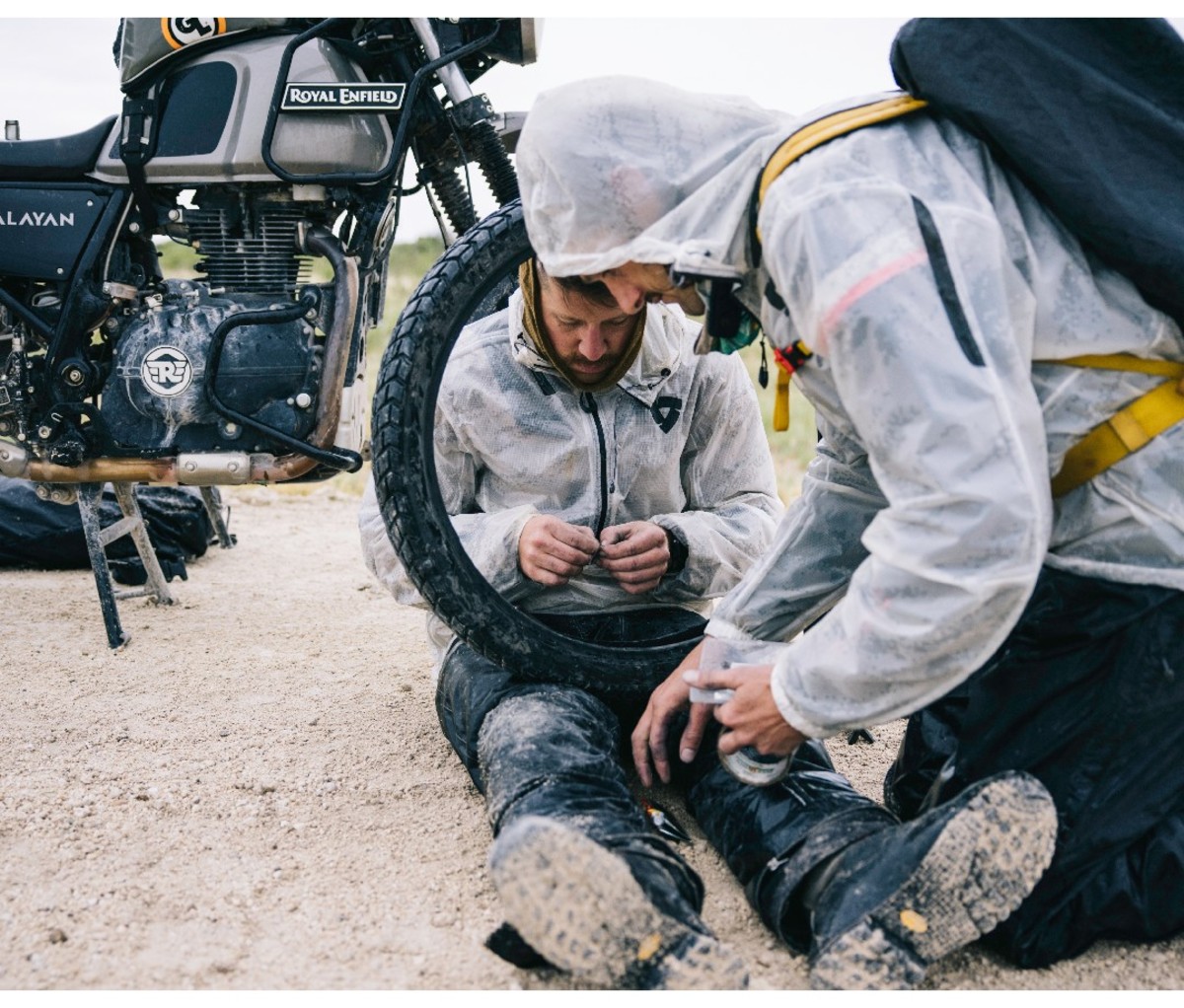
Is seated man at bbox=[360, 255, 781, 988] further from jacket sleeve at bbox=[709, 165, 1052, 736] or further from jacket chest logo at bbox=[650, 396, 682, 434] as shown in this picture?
jacket sleeve at bbox=[709, 165, 1052, 736]

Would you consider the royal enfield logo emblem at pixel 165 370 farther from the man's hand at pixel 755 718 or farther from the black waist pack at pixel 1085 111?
the black waist pack at pixel 1085 111

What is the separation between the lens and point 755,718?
1648mm

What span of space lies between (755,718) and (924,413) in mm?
513

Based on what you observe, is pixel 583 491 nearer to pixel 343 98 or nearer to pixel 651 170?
pixel 651 170

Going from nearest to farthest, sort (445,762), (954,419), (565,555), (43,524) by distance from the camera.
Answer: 1. (954,419)
2. (565,555)
3. (445,762)
4. (43,524)

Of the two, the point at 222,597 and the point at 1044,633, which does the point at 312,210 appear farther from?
the point at 1044,633

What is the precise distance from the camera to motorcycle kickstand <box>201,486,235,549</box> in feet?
13.7

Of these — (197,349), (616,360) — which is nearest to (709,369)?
(616,360)

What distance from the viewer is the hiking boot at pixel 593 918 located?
1469 millimetres

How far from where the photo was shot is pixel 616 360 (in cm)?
235

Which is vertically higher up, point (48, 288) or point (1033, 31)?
point (1033, 31)

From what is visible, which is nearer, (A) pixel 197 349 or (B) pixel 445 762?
(B) pixel 445 762

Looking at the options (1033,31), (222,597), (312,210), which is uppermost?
(1033,31)

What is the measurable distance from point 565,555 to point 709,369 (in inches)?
21.8
